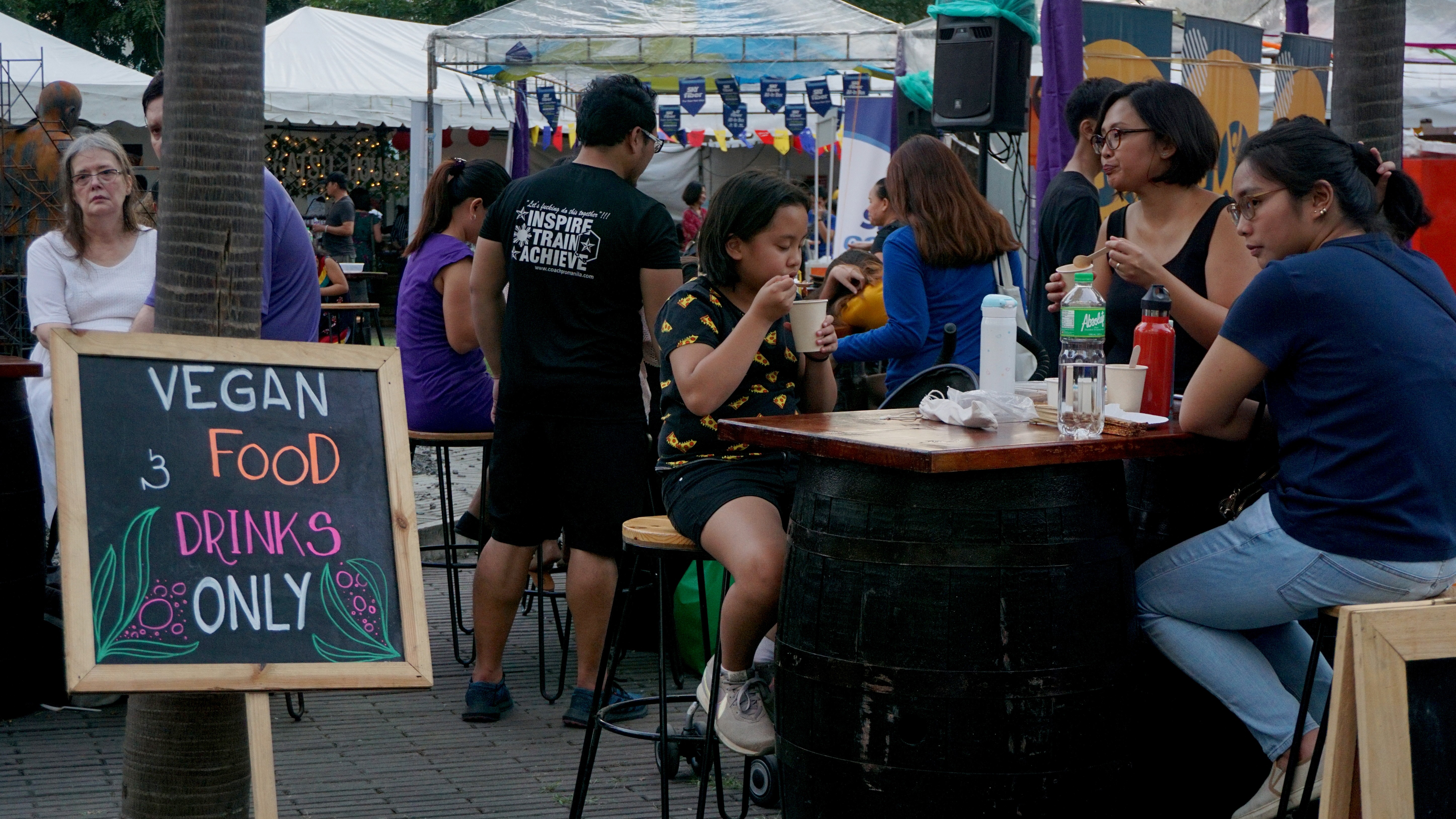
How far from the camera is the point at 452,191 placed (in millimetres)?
5426

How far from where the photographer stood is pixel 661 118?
13797 millimetres

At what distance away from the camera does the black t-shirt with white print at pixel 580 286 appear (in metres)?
4.29

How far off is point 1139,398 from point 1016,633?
30.5 inches

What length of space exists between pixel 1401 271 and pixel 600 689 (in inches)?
83.9

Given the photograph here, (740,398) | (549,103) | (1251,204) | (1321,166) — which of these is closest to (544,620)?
(740,398)

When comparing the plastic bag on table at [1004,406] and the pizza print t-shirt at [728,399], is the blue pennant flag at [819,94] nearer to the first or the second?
the pizza print t-shirt at [728,399]

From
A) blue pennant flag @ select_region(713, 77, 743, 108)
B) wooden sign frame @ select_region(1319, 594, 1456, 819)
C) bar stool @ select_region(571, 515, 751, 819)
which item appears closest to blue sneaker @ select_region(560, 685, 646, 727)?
bar stool @ select_region(571, 515, 751, 819)

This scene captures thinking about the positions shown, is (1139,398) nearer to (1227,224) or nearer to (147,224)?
(1227,224)

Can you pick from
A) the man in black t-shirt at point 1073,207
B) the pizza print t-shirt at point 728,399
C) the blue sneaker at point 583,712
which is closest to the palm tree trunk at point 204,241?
the pizza print t-shirt at point 728,399

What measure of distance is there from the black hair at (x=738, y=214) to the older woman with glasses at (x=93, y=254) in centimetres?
235

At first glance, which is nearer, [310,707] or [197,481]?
[197,481]

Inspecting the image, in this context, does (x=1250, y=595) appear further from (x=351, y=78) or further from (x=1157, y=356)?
(x=351, y=78)

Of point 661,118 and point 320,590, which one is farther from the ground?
point 661,118

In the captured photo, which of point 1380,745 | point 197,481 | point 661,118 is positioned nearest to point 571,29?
point 661,118
